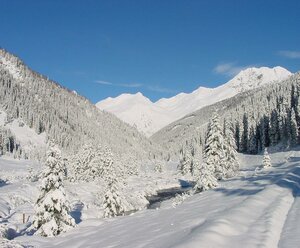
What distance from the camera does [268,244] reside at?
11.9 metres

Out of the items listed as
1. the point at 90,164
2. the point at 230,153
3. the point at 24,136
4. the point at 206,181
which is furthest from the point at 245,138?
the point at 206,181

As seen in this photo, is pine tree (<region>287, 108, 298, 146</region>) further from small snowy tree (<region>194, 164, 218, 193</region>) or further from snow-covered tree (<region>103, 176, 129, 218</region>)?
small snowy tree (<region>194, 164, 218, 193</region>)

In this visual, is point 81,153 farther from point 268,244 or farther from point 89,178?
point 268,244

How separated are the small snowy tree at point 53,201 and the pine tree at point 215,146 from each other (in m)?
22.1

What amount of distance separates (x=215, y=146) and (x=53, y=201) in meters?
24.0

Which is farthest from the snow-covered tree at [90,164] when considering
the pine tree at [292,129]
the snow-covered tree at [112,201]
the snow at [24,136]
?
the snow at [24,136]

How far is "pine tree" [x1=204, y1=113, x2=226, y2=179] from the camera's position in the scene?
47.6 m

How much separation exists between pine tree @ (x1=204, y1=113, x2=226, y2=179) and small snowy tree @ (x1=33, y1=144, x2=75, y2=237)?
2212 centimetres

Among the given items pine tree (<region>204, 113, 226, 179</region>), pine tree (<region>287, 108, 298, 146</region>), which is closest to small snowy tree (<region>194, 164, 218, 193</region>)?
pine tree (<region>204, 113, 226, 179</region>)

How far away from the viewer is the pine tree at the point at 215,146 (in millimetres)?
47562

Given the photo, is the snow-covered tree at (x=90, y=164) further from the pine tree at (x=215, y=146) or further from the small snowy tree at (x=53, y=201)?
the small snowy tree at (x=53, y=201)

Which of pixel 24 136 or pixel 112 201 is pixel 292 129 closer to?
pixel 112 201

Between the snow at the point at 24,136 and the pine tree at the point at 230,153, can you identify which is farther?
the snow at the point at 24,136

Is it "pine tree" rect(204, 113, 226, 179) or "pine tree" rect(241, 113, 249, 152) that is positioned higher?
"pine tree" rect(241, 113, 249, 152)
